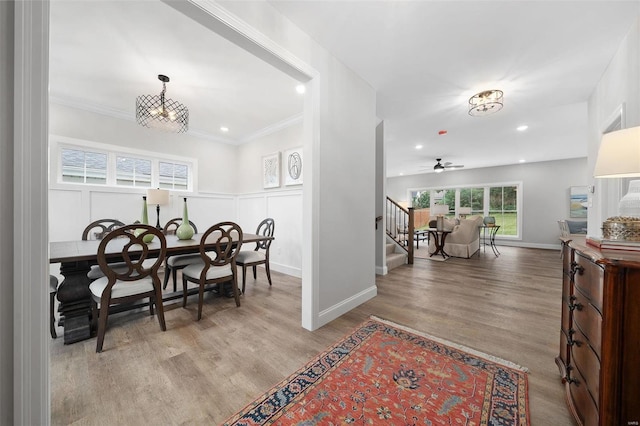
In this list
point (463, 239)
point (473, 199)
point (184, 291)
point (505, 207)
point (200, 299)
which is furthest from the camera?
point (473, 199)

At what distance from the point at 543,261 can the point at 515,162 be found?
372cm

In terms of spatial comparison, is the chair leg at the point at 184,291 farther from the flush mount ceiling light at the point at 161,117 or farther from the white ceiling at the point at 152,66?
the white ceiling at the point at 152,66

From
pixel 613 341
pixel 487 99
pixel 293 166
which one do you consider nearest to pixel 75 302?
pixel 293 166

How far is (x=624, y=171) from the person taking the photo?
1136mm

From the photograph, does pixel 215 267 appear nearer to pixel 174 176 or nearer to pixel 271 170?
pixel 271 170

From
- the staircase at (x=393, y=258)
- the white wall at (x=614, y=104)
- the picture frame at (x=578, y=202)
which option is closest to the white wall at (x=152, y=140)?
the staircase at (x=393, y=258)

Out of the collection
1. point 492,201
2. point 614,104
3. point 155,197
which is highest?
point 614,104

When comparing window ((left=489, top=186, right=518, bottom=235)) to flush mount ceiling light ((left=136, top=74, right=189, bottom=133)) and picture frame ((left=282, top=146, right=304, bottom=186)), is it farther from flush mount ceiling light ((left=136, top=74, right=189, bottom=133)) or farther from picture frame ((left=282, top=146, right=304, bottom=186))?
flush mount ceiling light ((left=136, top=74, right=189, bottom=133))

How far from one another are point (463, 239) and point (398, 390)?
197 inches

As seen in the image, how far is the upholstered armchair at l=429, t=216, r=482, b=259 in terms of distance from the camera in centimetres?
530

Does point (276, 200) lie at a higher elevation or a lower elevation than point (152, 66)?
lower

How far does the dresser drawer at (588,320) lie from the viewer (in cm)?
87

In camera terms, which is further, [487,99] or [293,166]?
[293,166]

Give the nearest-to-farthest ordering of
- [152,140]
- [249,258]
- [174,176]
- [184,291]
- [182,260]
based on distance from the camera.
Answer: [184,291] < [182,260] < [249,258] < [152,140] < [174,176]
